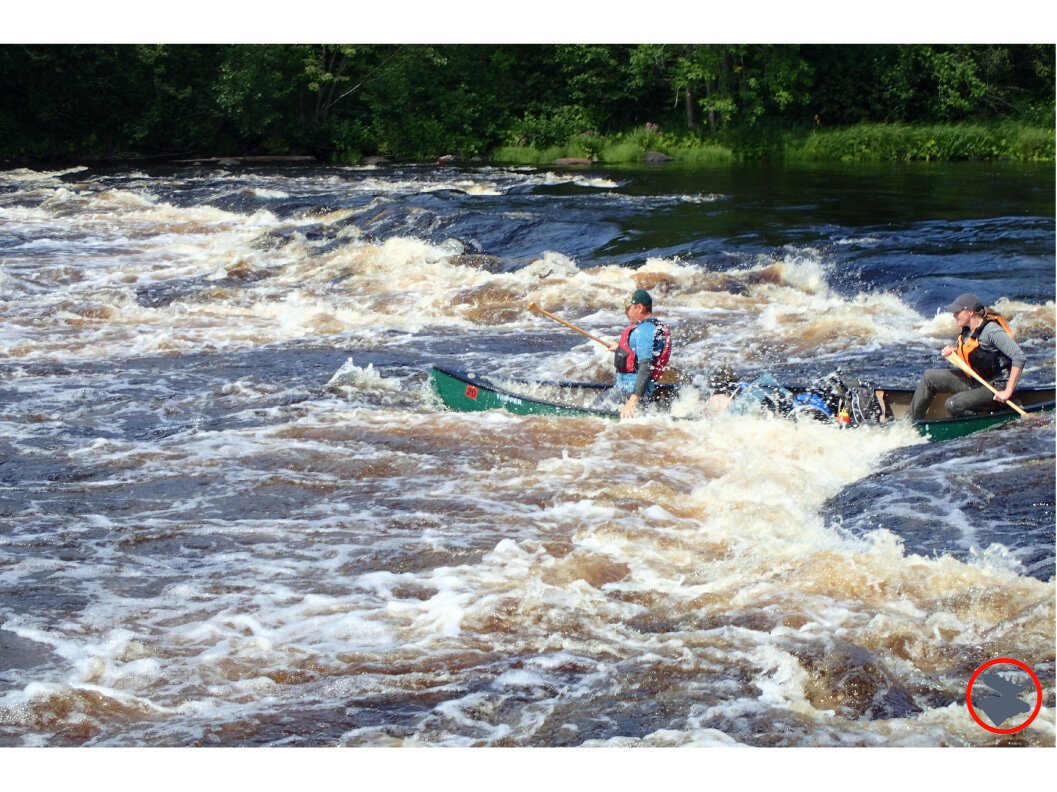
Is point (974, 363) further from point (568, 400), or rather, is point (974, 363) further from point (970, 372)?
point (568, 400)

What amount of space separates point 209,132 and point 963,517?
1126 inches

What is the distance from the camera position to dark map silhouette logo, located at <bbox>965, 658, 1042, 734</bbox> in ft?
12.5

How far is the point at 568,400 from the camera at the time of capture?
8.09m

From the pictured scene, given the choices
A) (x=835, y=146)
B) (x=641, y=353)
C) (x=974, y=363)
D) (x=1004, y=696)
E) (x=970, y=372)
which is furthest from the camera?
(x=835, y=146)

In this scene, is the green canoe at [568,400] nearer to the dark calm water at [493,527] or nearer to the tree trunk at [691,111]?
the dark calm water at [493,527]

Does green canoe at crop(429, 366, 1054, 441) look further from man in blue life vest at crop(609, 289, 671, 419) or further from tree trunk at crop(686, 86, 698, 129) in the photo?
tree trunk at crop(686, 86, 698, 129)

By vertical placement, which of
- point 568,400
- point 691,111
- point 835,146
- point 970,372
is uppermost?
point 691,111

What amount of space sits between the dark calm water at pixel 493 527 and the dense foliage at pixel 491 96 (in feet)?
46.4

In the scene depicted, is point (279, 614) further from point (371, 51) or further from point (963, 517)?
point (371, 51)

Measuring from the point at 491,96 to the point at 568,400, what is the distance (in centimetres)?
2531

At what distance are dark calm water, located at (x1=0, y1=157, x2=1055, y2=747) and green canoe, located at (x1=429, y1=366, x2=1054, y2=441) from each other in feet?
0.46

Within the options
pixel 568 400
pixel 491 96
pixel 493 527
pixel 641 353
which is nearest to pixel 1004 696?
pixel 493 527
